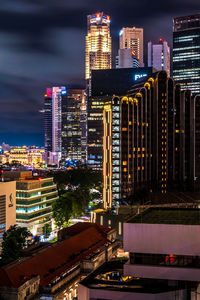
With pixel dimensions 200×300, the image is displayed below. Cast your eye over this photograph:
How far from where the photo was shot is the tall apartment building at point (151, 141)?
130m

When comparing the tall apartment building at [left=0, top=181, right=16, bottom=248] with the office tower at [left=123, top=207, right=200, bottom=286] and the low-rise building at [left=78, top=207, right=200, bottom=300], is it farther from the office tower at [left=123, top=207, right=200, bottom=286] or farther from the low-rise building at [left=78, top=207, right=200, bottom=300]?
the office tower at [left=123, top=207, right=200, bottom=286]

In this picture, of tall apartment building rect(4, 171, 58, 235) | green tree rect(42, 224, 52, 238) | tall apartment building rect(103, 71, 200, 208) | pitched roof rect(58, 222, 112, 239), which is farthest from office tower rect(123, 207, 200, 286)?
tall apartment building rect(103, 71, 200, 208)

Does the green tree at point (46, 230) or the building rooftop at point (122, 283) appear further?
the green tree at point (46, 230)

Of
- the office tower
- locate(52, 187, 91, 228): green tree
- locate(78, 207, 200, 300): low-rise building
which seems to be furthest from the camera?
locate(52, 187, 91, 228): green tree

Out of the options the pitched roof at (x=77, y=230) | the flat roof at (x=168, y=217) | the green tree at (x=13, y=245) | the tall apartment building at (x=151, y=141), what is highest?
the tall apartment building at (x=151, y=141)

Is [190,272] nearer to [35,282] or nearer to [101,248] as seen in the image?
[35,282]

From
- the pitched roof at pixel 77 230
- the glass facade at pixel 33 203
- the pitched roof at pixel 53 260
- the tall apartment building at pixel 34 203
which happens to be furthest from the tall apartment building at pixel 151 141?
the pitched roof at pixel 53 260

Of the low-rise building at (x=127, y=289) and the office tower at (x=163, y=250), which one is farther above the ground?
the office tower at (x=163, y=250)

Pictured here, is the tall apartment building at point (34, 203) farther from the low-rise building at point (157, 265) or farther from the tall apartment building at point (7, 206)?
the low-rise building at point (157, 265)

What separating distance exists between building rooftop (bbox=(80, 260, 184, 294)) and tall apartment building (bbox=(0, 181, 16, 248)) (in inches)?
2183

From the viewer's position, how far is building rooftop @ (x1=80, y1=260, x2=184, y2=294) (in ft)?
121

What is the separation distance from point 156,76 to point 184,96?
528 inches

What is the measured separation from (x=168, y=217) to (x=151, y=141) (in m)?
102

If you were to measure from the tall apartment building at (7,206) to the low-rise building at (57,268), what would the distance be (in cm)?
1679
